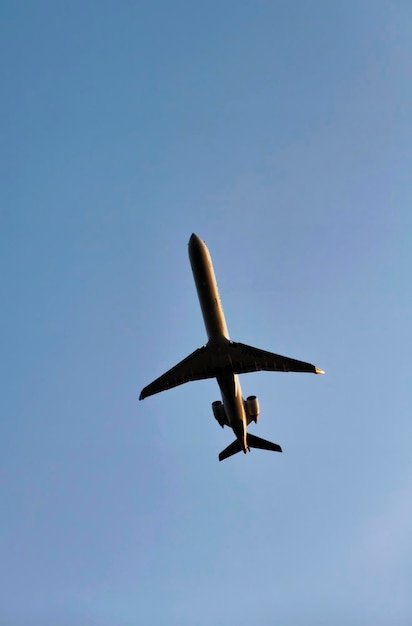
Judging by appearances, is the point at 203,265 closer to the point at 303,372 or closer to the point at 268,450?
the point at 303,372

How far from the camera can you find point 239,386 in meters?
58.6

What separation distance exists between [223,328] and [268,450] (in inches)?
649

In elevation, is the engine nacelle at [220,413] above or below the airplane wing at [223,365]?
below

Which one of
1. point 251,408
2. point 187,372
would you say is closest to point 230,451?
point 251,408

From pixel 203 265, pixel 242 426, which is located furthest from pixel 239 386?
pixel 203 265

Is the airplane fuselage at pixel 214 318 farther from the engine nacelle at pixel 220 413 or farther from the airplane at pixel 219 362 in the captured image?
the engine nacelle at pixel 220 413

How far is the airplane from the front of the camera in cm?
5556

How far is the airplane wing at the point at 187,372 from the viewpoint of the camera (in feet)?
188

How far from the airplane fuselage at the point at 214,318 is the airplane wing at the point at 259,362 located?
2.99ft

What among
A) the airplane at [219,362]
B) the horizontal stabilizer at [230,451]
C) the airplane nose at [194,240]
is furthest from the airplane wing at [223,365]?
the horizontal stabilizer at [230,451]

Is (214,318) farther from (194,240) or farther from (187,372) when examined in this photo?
(194,240)

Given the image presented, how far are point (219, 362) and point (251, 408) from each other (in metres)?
6.26

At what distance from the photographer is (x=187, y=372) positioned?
2287 inches

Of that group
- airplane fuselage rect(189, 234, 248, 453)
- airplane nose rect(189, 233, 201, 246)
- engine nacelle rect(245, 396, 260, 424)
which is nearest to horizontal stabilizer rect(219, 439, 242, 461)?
engine nacelle rect(245, 396, 260, 424)
